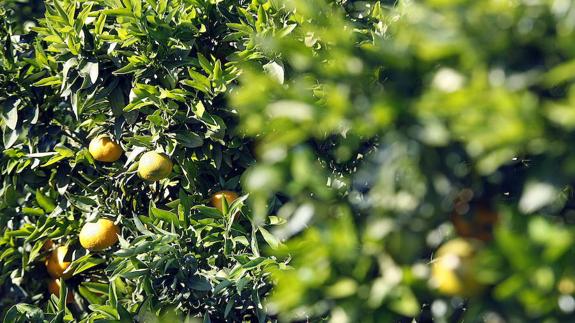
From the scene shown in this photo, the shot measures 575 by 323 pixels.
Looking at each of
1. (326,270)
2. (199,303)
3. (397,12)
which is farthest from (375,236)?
(199,303)

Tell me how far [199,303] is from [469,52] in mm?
1287

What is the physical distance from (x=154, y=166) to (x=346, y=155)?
42.2 inches

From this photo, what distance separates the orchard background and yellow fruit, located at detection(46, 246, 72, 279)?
11cm

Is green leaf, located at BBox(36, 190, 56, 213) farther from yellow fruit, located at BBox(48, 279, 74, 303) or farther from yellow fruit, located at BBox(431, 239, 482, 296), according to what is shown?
yellow fruit, located at BBox(431, 239, 482, 296)

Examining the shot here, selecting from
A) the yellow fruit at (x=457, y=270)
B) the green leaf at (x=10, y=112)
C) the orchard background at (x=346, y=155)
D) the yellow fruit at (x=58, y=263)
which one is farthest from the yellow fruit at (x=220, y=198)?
the yellow fruit at (x=457, y=270)

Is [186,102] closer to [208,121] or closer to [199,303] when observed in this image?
[208,121]

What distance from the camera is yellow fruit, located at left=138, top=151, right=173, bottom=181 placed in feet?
7.30

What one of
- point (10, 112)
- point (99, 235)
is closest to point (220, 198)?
point (99, 235)

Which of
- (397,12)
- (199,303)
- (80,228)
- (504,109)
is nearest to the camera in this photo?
(504,109)

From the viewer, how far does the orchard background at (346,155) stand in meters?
1.04

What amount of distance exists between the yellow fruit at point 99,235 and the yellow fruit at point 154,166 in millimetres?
186

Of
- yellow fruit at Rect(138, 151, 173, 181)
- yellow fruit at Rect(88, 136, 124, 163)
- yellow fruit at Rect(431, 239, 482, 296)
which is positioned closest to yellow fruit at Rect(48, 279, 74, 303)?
yellow fruit at Rect(88, 136, 124, 163)

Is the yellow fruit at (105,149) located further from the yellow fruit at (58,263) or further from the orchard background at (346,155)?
the yellow fruit at (58,263)

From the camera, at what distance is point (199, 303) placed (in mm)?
2148
